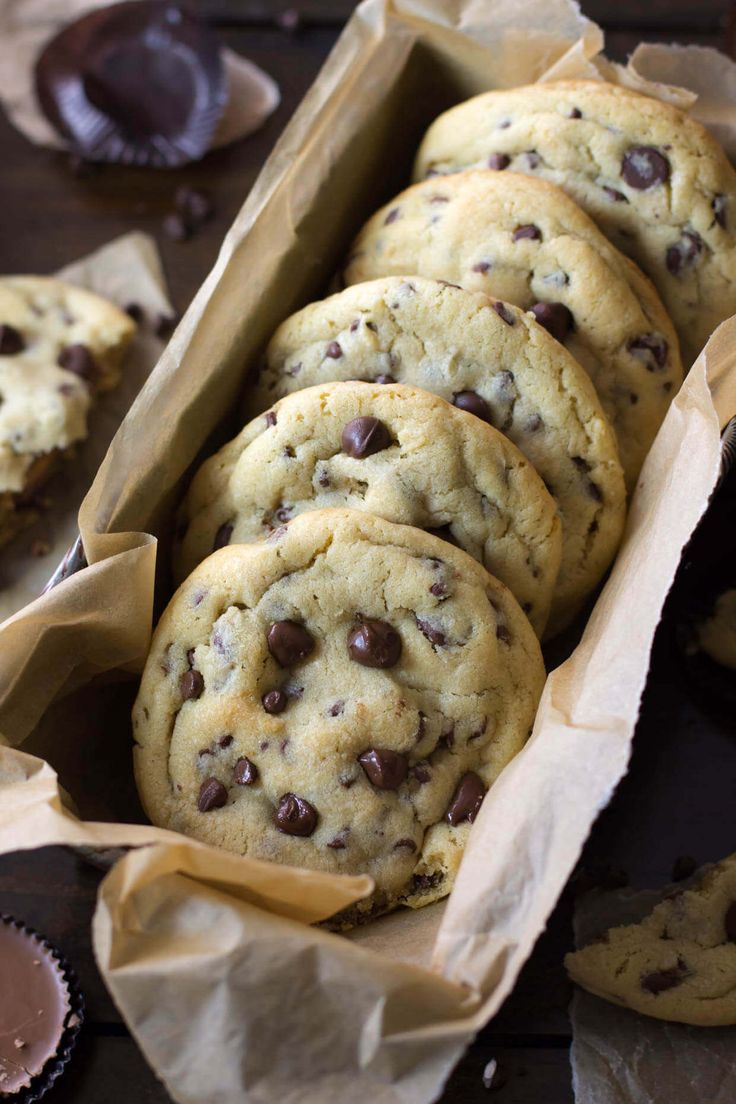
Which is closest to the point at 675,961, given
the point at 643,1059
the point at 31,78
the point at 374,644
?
the point at 643,1059

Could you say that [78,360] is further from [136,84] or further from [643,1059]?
[643,1059]

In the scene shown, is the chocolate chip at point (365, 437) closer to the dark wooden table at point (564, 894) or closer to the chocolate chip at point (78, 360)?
the dark wooden table at point (564, 894)

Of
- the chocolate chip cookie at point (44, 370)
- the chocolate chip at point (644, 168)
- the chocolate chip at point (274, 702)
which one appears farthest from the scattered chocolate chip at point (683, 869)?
the chocolate chip cookie at point (44, 370)

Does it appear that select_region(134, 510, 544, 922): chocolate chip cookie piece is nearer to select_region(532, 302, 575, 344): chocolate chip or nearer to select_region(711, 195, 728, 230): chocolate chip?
select_region(532, 302, 575, 344): chocolate chip

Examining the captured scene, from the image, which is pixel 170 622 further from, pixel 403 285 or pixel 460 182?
pixel 460 182

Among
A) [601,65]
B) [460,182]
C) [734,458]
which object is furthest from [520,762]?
[601,65]

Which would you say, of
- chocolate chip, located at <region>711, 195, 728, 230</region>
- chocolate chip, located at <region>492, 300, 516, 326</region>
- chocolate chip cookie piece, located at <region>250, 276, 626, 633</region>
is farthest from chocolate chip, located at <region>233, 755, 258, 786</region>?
chocolate chip, located at <region>711, 195, 728, 230</region>
